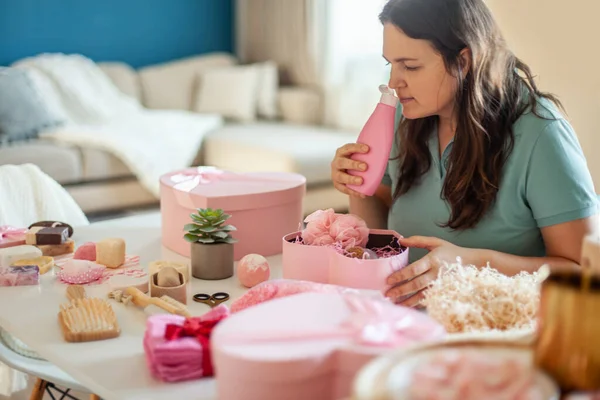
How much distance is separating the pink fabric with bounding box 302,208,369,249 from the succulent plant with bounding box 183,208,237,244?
197 mm

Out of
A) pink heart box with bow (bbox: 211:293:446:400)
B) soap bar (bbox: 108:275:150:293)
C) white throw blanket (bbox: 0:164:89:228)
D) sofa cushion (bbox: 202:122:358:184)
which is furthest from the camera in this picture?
sofa cushion (bbox: 202:122:358:184)

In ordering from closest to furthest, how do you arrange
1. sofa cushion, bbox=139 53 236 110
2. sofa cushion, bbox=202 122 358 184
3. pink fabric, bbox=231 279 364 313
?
pink fabric, bbox=231 279 364 313 → sofa cushion, bbox=202 122 358 184 → sofa cushion, bbox=139 53 236 110

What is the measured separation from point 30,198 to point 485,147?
1162 mm

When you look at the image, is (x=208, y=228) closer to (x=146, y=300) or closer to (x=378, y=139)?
(x=146, y=300)

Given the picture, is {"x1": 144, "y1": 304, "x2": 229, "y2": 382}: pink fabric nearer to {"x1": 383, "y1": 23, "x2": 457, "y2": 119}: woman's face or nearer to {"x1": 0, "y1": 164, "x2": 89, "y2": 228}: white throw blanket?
{"x1": 383, "y1": 23, "x2": 457, "y2": 119}: woman's face

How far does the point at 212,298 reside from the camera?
1283 millimetres

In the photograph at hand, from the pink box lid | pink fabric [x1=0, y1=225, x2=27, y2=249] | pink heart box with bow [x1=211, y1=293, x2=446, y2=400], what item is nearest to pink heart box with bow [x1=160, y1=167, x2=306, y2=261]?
the pink box lid

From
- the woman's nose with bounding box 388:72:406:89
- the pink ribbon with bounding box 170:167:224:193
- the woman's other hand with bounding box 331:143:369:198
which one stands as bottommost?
the pink ribbon with bounding box 170:167:224:193

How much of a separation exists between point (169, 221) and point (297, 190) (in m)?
0.29

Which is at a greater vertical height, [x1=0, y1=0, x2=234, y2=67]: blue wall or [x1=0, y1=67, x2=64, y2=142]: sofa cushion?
[x1=0, y1=0, x2=234, y2=67]: blue wall

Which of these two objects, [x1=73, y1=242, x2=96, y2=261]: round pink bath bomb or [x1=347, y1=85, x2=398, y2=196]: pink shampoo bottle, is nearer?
[x1=347, y1=85, x2=398, y2=196]: pink shampoo bottle

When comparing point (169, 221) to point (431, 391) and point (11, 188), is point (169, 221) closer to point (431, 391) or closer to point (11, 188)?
point (11, 188)

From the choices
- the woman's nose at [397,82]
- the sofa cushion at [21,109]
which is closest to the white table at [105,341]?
the woman's nose at [397,82]

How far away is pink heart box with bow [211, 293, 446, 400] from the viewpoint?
766 millimetres
